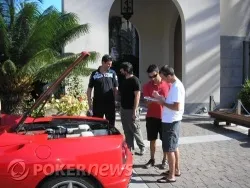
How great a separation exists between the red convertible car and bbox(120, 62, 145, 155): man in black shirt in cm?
254

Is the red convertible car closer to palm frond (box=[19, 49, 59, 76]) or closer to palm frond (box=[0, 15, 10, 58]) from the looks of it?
palm frond (box=[19, 49, 59, 76])

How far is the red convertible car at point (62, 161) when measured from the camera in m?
3.94

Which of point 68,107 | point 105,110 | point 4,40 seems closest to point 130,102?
point 105,110

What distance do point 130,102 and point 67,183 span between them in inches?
124

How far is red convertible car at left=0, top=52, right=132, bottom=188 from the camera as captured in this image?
3936 millimetres

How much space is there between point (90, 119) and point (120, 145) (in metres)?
1.18

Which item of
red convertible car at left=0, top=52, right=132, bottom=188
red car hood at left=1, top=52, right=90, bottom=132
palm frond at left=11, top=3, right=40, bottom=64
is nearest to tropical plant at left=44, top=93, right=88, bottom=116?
palm frond at left=11, top=3, right=40, bottom=64

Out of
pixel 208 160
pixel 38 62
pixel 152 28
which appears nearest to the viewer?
pixel 208 160

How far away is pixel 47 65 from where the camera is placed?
9188mm

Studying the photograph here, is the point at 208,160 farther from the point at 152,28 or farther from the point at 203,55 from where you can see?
the point at 152,28

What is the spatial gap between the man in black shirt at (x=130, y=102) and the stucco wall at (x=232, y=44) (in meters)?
7.66

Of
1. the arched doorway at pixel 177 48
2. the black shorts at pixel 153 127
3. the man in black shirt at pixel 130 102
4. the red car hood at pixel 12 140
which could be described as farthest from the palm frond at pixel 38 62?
the arched doorway at pixel 177 48

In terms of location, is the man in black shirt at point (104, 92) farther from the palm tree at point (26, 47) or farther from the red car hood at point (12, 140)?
the red car hood at point (12, 140)

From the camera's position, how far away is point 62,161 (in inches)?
156
